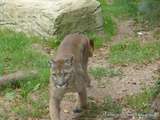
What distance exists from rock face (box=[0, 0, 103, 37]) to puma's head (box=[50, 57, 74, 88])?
149 inches

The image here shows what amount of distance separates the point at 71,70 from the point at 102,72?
6.79 ft

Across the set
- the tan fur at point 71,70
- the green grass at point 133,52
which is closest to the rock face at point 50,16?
the green grass at point 133,52

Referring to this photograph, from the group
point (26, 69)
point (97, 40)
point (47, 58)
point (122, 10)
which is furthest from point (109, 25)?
point (26, 69)

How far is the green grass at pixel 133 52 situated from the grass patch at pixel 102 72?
19.7 inches

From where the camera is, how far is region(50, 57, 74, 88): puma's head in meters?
6.87

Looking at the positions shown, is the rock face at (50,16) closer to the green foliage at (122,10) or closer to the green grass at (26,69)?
the green grass at (26,69)

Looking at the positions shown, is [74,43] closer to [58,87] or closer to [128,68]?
[58,87]

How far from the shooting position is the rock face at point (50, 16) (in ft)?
35.3

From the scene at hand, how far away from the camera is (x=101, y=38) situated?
11055 mm

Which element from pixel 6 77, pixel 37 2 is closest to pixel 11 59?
pixel 6 77

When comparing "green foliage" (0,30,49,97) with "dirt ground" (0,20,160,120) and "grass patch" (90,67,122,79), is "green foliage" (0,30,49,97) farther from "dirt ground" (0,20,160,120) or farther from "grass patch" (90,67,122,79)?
"grass patch" (90,67,122,79)

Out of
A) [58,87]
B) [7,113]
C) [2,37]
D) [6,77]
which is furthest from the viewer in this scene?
[2,37]

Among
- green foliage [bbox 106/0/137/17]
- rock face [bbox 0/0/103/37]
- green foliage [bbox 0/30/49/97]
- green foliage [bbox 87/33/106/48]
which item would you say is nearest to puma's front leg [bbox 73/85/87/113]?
green foliage [bbox 0/30/49/97]

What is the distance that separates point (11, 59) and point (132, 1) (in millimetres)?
2355
